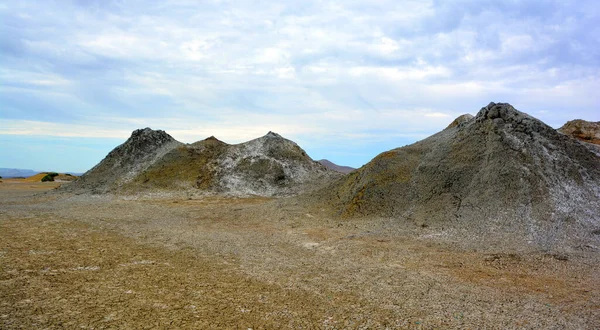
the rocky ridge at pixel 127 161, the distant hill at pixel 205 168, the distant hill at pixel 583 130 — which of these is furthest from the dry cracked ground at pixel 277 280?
the distant hill at pixel 583 130

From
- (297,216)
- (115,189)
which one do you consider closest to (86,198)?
(115,189)

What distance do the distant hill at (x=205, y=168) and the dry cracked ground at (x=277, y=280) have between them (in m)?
12.0

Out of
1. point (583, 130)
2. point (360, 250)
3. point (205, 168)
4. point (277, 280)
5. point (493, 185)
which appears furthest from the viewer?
point (205, 168)

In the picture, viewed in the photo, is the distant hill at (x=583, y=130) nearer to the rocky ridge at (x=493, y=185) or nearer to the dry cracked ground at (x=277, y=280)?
the rocky ridge at (x=493, y=185)

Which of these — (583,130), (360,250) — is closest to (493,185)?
(360,250)

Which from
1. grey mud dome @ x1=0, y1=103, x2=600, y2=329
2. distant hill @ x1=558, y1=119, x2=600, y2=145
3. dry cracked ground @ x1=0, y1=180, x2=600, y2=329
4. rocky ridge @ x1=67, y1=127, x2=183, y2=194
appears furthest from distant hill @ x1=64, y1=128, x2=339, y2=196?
distant hill @ x1=558, y1=119, x2=600, y2=145

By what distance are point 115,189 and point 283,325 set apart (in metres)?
21.7

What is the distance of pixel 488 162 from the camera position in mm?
14336

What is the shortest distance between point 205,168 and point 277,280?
21.0 metres

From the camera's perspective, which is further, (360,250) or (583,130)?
(583,130)

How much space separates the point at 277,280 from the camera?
743 centimetres

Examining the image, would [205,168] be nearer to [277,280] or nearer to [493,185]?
[493,185]

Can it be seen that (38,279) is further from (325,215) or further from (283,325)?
(325,215)

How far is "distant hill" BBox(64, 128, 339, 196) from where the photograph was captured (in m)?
25.0
